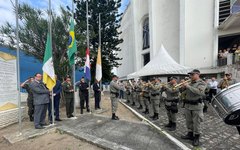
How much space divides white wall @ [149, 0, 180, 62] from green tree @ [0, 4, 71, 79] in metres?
11.7

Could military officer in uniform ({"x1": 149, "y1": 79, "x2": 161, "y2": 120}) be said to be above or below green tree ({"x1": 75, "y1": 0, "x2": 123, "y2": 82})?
below

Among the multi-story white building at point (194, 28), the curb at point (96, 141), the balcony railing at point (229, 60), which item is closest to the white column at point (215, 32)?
the multi-story white building at point (194, 28)

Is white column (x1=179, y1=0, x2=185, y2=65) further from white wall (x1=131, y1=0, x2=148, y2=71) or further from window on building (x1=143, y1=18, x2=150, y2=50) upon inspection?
white wall (x1=131, y1=0, x2=148, y2=71)

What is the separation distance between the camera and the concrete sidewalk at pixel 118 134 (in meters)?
3.97

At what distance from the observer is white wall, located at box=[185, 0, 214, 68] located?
15820mm

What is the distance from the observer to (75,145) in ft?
13.6

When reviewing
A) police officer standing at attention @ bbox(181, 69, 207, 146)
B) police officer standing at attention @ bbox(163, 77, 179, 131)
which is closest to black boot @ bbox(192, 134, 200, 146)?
police officer standing at attention @ bbox(181, 69, 207, 146)

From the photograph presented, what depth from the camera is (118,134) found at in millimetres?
4801

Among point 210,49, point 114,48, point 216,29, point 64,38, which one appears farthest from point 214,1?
point 64,38

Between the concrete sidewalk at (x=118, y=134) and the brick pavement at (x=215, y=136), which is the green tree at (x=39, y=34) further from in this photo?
the brick pavement at (x=215, y=136)

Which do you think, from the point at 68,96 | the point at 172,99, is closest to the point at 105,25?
the point at 68,96

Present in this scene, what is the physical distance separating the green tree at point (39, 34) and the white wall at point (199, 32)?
12143 mm

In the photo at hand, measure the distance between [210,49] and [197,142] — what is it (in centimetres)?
A: 1459

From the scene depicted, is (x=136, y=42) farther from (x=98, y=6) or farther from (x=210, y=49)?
(x=210, y=49)
